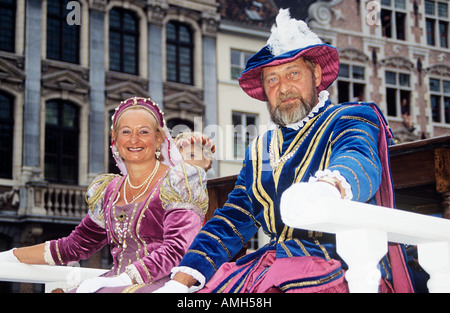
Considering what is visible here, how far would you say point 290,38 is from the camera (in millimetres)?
2166

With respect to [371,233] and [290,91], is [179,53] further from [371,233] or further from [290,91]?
[371,233]

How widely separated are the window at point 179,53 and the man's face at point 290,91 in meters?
12.5

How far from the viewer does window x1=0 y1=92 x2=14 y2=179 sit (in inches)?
466

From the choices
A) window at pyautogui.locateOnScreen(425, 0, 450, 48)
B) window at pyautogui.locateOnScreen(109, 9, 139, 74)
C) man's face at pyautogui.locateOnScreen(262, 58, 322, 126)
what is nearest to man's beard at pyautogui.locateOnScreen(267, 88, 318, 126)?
man's face at pyautogui.locateOnScreen(262, 58, 322, 126)

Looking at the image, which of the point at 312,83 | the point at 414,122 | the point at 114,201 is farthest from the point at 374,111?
the point at 414,122

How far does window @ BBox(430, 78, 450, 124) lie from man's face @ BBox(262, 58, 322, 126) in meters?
16.4

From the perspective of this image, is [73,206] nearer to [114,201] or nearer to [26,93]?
[26,93]

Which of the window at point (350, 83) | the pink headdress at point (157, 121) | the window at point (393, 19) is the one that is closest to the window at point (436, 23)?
the window at point (393, 19)

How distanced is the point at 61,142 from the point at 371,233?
39.0ft

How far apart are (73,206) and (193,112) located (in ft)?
12.6

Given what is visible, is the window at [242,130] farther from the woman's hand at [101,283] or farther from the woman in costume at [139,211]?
the woman's hand at [101,283]

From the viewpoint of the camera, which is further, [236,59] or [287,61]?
[236,59]

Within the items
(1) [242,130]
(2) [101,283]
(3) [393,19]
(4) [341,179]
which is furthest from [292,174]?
(3) [393,19]
